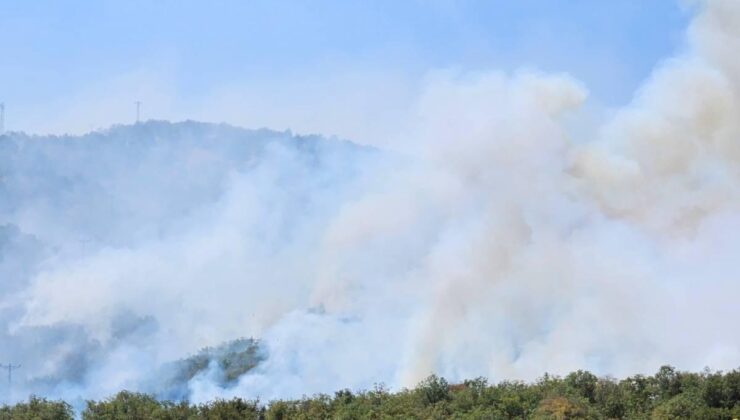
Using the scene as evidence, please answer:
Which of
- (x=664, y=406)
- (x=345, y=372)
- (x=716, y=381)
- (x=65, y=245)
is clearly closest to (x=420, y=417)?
(x=664, y=406)

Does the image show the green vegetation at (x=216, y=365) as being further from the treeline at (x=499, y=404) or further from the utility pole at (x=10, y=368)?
the treeline at (x=499, y=404)

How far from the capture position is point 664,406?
1457 inches

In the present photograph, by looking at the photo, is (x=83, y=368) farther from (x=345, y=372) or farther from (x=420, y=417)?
(x=420, y=417)

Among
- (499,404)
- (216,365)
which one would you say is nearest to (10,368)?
(216,365)

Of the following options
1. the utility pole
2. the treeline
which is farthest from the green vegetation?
the treeline

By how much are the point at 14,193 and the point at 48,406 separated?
76064mm

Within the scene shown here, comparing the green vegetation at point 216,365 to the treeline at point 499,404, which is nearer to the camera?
the treeline at point 499,404

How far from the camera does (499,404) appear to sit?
3862 centimetres

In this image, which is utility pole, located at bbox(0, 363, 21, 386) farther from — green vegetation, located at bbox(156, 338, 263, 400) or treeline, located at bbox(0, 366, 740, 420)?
treeline, located at bbox(0, 366, 740, 420)

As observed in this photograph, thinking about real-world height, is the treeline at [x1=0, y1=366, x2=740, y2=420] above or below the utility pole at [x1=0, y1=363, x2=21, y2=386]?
below

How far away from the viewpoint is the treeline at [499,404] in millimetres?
37156

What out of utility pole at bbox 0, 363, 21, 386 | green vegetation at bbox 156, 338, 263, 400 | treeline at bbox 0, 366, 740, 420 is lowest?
treeline at bbox 0, 366, 740, 420

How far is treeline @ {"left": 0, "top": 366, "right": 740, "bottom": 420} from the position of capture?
3716 cm

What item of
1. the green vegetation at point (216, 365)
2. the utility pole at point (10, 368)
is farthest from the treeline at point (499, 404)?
the utility pole at point (10, 368)
